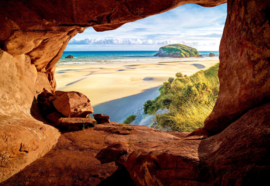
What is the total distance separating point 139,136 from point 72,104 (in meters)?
2.96

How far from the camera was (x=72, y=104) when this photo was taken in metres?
6.57

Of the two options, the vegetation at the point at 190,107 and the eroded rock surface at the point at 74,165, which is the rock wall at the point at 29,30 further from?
the vegetation at the point at 190,107

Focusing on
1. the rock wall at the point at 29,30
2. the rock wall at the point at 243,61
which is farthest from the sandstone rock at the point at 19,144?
the rock wall at the point at 243,61

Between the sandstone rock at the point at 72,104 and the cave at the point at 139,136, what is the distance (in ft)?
2.96

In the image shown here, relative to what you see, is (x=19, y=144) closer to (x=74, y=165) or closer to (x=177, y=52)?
(x=74, y=165)

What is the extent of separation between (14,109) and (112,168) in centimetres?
322

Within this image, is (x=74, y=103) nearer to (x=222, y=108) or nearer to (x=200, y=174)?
(x=222, y=108)

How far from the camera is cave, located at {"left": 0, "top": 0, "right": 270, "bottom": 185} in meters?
1.90

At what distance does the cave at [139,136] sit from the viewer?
6.24 ft

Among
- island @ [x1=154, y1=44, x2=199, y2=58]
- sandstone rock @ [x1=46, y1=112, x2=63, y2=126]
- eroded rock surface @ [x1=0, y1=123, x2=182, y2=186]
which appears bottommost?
eroded rock surface @ [x1=0, y1=123, x2=182, y2=186]

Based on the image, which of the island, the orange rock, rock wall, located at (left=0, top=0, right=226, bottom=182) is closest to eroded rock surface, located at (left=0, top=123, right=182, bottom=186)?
rock wall, located at (left=0, top=0, right=226, bottom=182)

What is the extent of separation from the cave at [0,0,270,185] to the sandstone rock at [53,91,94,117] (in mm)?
903

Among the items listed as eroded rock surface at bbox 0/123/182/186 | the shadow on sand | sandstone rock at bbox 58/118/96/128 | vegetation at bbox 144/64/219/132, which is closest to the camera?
eroded rock surface at bbox 0/123/182/186

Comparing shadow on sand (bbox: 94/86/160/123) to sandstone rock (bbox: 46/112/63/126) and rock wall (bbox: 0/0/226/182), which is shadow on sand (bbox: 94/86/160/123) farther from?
rock wall (bbox: 0/0/226/182)
